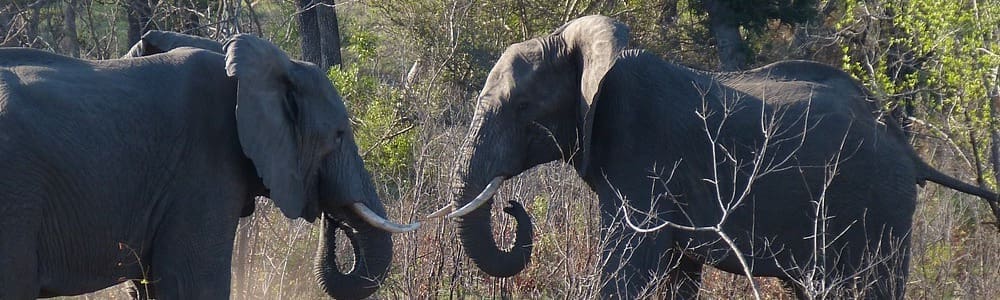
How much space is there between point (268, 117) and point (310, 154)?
37 cm

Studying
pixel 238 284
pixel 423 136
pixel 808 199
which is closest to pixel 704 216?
pixel 808 199

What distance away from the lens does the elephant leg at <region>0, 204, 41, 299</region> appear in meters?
5.31

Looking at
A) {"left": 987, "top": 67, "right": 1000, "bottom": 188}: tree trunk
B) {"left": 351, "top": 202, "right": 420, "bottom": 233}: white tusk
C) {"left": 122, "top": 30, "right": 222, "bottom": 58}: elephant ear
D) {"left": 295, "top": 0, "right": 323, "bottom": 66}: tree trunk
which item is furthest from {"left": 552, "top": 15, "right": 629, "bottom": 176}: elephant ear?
{"left": 295, "top": 0, "right": 323, "bottom": 66}: tree trunk

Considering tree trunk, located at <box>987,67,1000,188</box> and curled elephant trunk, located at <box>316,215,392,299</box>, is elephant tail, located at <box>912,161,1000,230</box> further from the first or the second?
curled elephant trunk, located at <box>316,215,392,299</box>

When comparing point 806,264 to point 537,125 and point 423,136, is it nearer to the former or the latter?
point 537,125

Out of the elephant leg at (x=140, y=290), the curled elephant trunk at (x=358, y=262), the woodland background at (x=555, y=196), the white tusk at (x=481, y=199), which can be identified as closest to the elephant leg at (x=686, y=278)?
the woodland background at (x=555, y=196)

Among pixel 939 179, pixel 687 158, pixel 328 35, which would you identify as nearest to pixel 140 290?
pixel 687 158

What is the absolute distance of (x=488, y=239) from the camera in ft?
23.4

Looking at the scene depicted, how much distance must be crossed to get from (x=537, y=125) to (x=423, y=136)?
1514 mm

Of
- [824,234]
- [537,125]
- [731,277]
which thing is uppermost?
[537,125]

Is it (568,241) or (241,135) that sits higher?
(241,135)

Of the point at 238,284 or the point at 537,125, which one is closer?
the point at 537,125

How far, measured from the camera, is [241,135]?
5.93 meters

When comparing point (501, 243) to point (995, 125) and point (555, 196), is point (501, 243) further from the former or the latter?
point (995, 125)
